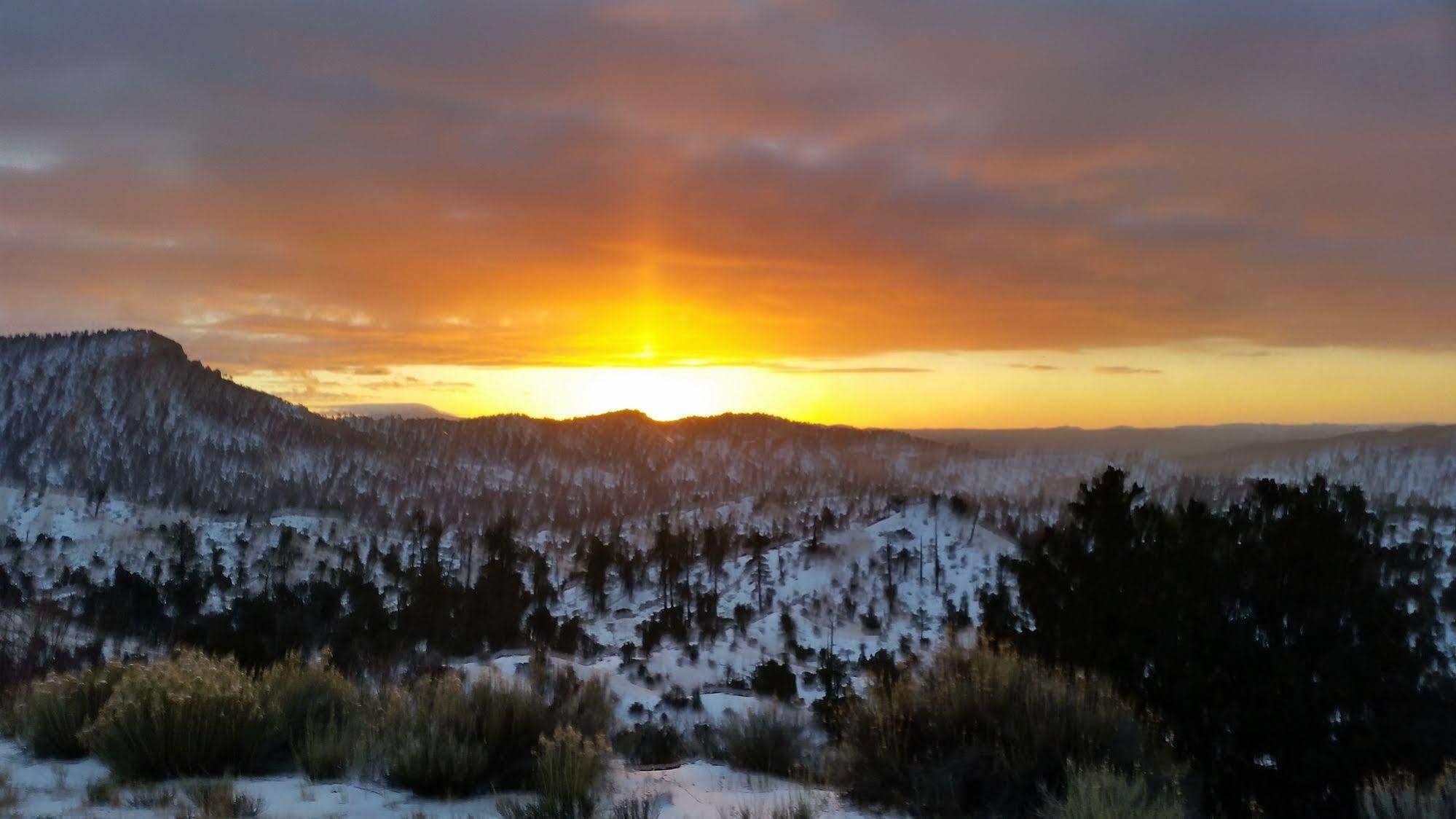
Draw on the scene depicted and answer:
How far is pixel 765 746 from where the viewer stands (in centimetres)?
1049

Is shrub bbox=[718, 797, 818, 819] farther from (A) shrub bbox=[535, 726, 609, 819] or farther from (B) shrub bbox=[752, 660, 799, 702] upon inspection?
(B) shrub bbox=[752, 660, 799, 702]

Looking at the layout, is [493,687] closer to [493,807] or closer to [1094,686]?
[493,807]

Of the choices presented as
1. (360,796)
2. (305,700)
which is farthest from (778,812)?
(305,700)

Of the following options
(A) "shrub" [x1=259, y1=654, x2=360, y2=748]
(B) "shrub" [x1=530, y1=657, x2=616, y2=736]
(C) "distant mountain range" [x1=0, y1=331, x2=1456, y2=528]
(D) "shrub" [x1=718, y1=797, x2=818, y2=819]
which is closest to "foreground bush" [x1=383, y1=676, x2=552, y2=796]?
(B) "shrub" [x1=530, y1=657, x2=616, y2=736]

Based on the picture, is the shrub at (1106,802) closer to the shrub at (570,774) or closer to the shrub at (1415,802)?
the shrub at (1415,802)

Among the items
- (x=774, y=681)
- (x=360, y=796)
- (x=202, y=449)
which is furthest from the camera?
(x=202, y=449)

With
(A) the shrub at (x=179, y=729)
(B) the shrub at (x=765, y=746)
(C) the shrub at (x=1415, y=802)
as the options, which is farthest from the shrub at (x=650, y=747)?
(C) the shrub at (x=1415, y=802)

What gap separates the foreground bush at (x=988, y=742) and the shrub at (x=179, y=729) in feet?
16.0

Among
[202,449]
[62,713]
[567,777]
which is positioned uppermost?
[567,777]

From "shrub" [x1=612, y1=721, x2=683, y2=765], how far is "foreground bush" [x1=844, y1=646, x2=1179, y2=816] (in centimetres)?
377

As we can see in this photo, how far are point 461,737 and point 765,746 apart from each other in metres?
3.47

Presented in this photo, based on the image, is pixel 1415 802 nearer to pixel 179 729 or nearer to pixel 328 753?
pixel 328 753

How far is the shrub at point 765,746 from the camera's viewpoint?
400 inches

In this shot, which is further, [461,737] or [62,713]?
[62,713]
